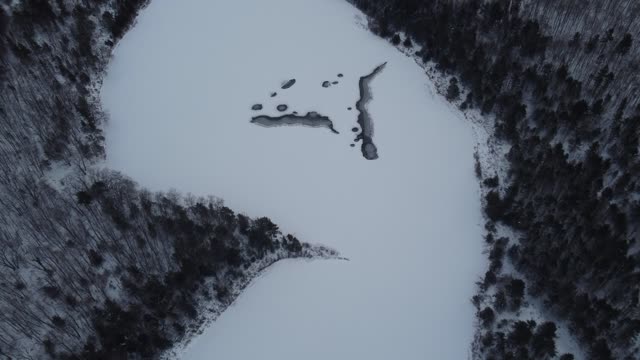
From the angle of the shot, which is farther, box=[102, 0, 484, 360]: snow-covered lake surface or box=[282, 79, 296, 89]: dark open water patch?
box=[282, 79, 296, 89]: dark open water patch

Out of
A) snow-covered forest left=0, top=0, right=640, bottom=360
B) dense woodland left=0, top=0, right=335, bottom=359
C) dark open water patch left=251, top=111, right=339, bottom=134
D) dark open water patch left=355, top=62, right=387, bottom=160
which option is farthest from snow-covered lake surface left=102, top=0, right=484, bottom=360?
dense woodland left=0, top=0, right=335, bottom=359

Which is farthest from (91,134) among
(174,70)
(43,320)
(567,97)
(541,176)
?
(567,97)

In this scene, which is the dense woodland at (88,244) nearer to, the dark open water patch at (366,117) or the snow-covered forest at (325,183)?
the snow-covered forest at (325,183)

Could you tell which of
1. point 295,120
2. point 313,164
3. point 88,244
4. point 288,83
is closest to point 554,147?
point 313,164

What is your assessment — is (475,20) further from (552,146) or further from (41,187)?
(41,187)

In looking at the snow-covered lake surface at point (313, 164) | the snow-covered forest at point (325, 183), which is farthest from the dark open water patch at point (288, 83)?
the snow-covered lake surface at point (313, 164)

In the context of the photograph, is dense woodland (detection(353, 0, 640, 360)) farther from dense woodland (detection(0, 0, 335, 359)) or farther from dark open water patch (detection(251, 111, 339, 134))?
dense woodland (detection(0, 0, 335, 359))

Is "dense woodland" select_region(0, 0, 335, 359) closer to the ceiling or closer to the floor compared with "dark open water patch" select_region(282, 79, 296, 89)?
closer to the floor
